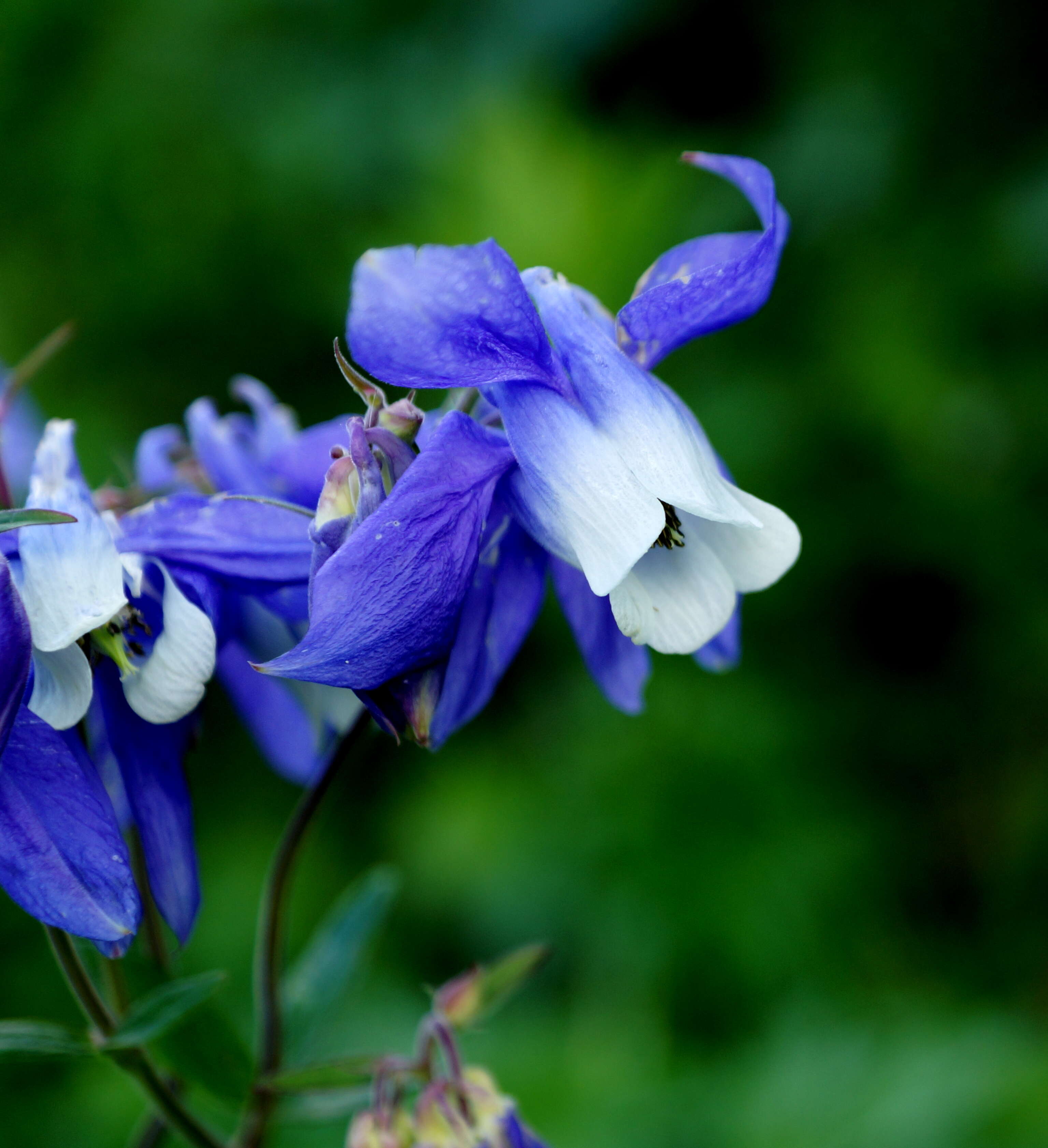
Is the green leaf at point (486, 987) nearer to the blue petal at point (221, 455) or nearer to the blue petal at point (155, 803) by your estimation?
the blue petal at point (155, 803)

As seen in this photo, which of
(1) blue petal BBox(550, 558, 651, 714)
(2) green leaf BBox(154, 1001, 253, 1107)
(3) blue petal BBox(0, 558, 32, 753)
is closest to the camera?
(3) blue petal BBox(0, 558, 32, 753)

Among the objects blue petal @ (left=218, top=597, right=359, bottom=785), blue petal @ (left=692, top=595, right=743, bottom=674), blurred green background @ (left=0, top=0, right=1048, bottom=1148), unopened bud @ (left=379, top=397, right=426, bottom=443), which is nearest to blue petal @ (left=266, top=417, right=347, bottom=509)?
blue petal @ (left=218, top=597, right=359, bottom=785)

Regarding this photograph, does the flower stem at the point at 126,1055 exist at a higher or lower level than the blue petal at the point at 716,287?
lower

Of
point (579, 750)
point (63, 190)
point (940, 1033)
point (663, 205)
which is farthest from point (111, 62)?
point (940, 1033)

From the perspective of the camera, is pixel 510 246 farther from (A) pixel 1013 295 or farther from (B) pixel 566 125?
(A) pixel 1013 295

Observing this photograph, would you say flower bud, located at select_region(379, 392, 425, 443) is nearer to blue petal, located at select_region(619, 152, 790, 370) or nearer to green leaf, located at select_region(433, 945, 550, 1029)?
blue petal, located at select_region(619, 152, 790, 370)

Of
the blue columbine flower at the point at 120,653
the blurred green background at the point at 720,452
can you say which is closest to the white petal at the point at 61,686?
the blue columbine flower at the point at 120,653
